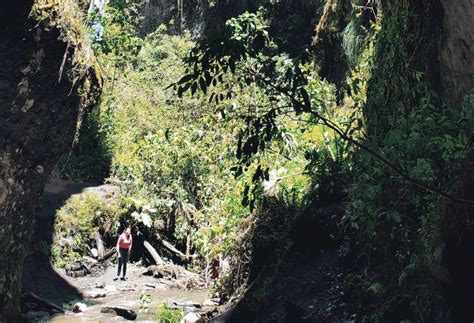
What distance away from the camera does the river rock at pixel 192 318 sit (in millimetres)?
10617

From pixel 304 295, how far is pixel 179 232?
31.1ft

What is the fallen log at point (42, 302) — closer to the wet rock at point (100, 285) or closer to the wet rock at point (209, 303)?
the wet rock at point (209, 303)

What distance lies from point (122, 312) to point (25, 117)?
4.59m

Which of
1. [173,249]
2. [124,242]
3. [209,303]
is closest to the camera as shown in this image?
[209,303]

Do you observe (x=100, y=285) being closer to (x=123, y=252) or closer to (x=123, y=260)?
(x=123, y=260)

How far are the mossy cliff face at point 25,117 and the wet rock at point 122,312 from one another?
9.03ft

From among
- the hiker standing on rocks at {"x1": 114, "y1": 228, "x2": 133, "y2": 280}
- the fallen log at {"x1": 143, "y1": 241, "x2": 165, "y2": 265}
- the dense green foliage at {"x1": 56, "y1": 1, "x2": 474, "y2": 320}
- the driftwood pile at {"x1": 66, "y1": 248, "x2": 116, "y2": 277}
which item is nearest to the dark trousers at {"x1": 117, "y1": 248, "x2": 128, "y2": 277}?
the hiker standing on rocks at {"x1": 114, "y1": 228, "x2": 133, "y2": 280}

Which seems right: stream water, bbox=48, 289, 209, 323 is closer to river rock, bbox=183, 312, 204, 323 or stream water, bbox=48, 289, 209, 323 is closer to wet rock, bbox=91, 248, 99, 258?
river rock, bbox=183, 312, 204, 323

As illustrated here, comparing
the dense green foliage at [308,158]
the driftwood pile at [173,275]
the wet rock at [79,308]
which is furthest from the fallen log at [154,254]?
the wet rock at [79,308]

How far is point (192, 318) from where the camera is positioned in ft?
35.7

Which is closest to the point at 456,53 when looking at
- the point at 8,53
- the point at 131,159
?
the point at 8,53

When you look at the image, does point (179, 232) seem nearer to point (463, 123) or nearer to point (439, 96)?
point (439, 96)

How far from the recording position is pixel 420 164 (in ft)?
20.9

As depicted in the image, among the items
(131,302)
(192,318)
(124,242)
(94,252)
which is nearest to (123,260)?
(124,242)
